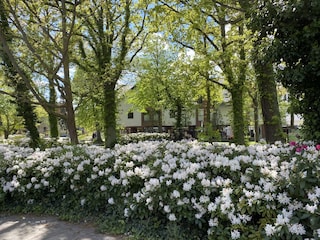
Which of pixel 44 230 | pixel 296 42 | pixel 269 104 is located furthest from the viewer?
pixel 269 104

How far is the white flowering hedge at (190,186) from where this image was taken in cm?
263

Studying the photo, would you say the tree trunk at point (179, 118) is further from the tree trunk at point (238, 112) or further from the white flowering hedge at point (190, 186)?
the white flowering hedge at point (190, 186)

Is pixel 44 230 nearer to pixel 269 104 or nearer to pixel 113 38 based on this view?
pixel 269 104

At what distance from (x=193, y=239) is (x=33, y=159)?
342cm

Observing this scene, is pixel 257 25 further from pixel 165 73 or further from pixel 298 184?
pixel 165 73

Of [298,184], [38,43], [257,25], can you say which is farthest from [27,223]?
[38,43]

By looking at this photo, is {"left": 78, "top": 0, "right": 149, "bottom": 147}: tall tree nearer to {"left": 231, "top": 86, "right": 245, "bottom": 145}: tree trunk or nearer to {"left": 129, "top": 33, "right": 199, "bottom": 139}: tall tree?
{"left": 129, "top": 33, "right": 199, "bottom": 139}: tall tree

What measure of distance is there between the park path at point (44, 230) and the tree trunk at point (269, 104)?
240 inches

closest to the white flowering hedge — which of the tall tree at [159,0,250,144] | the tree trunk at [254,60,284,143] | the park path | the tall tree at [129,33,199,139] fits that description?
the park path

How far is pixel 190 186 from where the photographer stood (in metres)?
3.18

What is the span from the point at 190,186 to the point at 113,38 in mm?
13076

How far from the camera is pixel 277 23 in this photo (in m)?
5.23

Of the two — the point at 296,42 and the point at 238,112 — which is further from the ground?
the point at 296,42

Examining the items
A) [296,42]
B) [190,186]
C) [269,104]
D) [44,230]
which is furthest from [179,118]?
[190,186]
